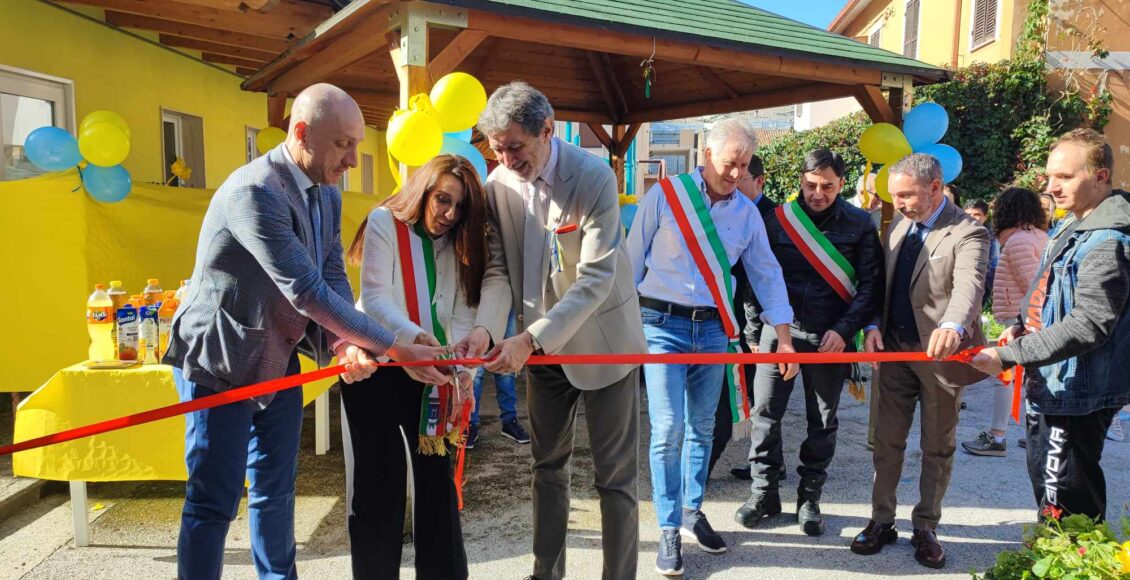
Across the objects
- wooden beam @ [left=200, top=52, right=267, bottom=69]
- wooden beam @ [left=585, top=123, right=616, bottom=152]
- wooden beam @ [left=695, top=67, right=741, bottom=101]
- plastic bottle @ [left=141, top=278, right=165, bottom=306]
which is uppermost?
wooden beam @ [left=200, top=52, right=267, bottom=69]

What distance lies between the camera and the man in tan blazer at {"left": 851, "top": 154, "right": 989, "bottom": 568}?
125 inches

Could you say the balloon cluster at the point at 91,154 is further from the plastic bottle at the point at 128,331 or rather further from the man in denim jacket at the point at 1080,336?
the man in denim jacket at the point at 1080,336

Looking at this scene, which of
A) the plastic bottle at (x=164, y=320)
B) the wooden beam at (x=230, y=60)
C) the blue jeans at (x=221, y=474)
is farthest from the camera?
the wooden beam at (x=230, y=60)

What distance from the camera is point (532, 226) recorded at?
2578mm

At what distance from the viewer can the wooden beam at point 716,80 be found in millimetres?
7734

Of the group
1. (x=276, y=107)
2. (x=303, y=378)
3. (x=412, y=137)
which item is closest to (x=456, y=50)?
(x=412, y=137)

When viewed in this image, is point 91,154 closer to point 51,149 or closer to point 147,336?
point 51,149

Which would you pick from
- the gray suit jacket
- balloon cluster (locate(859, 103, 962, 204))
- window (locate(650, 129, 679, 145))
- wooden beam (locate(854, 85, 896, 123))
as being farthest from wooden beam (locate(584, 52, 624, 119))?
window (locate(650, 129, 679, 145))

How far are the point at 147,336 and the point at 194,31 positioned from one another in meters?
4.43

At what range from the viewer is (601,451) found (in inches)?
106

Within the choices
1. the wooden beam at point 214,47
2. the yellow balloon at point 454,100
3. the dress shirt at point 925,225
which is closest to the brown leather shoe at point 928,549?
the dress shirt at point 925,225

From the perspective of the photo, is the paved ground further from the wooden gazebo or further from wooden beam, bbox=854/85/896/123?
wooden beam, bbox=854/85/896/123

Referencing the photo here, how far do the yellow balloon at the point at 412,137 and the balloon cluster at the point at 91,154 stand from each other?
91.0 inches

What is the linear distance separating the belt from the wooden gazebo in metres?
1.91
